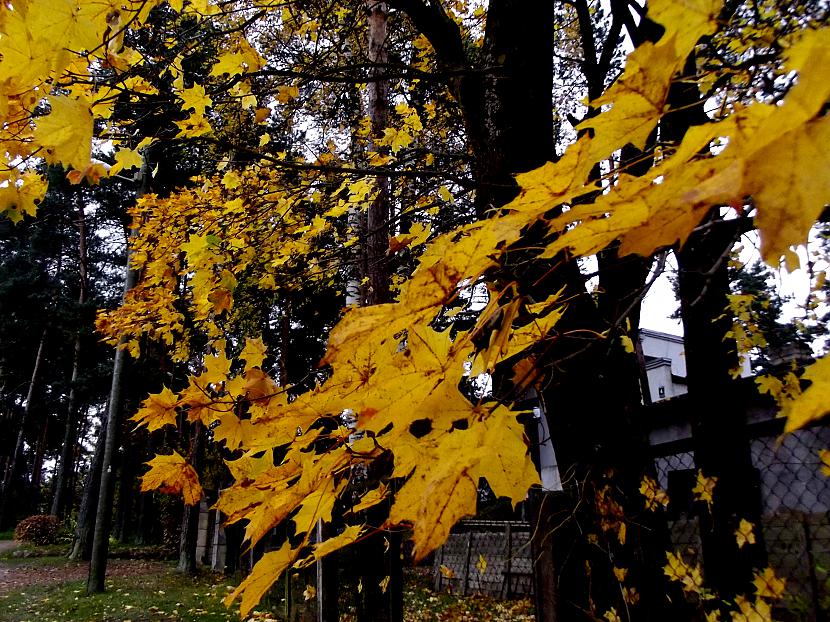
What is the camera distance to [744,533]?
9.88ft

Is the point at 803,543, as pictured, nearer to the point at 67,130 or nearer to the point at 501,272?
the point at 501,272

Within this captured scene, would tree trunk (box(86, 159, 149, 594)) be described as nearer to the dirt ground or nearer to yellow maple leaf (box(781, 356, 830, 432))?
the dirt ground

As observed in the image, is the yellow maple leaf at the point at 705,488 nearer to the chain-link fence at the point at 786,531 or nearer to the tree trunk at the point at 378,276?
the chain-link fence at the point at 786,531

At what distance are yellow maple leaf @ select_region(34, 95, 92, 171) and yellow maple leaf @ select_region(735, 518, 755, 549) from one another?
3.50 meters

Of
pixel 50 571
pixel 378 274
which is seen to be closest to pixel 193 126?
pixel 378 274

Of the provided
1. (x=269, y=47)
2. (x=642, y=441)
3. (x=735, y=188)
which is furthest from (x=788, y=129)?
(x=269, y=47)

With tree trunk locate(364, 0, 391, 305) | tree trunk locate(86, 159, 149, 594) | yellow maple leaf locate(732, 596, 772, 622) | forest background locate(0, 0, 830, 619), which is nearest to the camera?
forest background locate(0, 0, 830, 619)

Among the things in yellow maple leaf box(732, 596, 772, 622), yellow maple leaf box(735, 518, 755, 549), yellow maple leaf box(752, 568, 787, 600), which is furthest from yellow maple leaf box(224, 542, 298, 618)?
yellow maple leaf box(735, 518, 755, 549)

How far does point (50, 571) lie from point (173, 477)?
13.6 meters

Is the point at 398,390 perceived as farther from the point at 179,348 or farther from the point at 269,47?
the point at 179,348

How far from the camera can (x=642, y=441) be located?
1730 millimetres

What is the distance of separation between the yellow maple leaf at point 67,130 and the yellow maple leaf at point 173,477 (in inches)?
25.9

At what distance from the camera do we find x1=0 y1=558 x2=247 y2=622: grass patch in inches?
261

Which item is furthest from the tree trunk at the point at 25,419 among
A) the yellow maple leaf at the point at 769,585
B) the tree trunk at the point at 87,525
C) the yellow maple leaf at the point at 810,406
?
the yellow maple leaf at the point at 810,406
